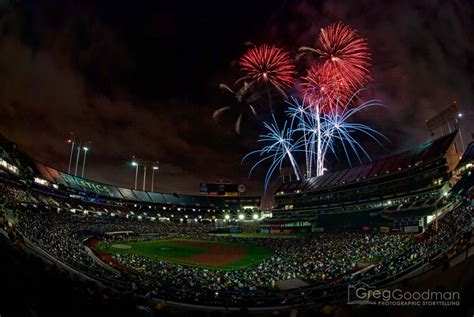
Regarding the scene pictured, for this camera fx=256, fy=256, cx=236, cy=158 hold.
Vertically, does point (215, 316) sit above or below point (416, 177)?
below

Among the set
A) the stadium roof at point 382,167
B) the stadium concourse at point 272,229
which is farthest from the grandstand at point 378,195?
the stadium concourse at point 272,229

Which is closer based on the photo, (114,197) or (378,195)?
(378,195)

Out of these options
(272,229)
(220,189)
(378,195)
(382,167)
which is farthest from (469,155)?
(220,189)

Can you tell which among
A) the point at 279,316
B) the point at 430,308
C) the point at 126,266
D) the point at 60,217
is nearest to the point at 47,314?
the point at 279,316

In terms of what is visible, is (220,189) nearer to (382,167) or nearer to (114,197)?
(114,197)

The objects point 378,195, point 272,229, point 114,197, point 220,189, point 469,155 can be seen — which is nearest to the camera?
point 469,155

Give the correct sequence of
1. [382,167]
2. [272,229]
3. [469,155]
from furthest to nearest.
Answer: [272,229] < [382,167] < [469,155]

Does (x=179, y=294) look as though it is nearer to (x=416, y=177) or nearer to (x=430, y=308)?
(x=430, y=308)
